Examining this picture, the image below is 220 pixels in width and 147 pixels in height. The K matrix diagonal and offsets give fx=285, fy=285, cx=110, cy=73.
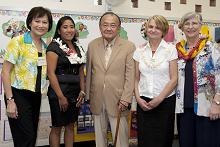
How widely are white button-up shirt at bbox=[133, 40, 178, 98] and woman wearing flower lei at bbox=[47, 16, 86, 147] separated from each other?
1.82ft

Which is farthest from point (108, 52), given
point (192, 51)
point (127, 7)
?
point (127, 7)

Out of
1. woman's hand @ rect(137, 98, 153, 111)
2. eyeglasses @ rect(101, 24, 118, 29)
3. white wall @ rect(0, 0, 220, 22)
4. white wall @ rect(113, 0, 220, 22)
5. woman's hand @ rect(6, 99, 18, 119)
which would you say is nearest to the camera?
woman's hand @ rect(6, 99, 18, 119)

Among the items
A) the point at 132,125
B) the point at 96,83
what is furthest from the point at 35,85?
the point at 132,125

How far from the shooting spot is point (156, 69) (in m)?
2.21

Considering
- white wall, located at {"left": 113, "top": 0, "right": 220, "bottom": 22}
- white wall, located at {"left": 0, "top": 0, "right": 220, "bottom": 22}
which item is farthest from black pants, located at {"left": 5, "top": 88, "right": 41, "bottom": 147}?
white wall, located at {"left": 113, "top": 0, "right": 220, "bottom": 22}

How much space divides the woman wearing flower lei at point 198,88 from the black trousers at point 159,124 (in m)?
0.08

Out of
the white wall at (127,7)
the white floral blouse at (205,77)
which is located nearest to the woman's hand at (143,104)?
the white floral blouse at (205,77)

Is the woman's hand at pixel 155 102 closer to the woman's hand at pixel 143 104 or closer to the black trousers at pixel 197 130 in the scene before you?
the woman's hand at pixel 143 104

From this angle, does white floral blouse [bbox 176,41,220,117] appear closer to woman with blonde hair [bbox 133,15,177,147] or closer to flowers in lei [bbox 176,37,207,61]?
flowers in lei [bbox 176,37,207,61]

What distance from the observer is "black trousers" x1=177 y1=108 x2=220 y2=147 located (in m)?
2.10

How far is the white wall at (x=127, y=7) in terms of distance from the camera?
3072 mm

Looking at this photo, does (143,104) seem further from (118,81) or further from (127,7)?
(127,7)

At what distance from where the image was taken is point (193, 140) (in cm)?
221

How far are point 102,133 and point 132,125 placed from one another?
106 cm
